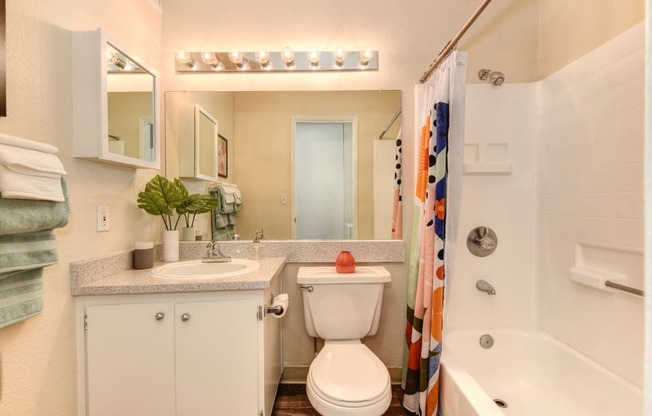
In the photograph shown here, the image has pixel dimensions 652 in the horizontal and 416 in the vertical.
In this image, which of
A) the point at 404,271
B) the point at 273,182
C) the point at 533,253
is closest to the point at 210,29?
the point at 273,182

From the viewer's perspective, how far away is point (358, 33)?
1864mm

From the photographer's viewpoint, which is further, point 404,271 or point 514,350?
point 404,271

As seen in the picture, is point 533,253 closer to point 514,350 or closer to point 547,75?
point 514,350

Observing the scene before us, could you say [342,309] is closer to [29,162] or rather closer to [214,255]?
[214,255]

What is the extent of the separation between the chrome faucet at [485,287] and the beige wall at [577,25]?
1.26m

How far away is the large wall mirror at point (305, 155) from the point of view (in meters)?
1.87

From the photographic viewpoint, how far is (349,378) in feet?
4.29

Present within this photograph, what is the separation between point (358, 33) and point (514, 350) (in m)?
2.08

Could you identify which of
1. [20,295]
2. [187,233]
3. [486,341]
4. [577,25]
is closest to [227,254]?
[187,233]

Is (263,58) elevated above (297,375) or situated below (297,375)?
above

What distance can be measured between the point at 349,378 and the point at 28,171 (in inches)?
53.4

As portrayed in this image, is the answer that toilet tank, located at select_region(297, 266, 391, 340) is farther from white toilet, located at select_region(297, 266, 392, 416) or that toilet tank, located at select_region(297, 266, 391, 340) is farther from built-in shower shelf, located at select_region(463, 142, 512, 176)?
built-in shower shelf, located at select_region(463, 142, 512, 176)

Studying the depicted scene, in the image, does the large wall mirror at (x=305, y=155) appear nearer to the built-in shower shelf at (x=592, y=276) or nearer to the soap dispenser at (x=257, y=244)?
the soap dispenser at (x=257, y=244)

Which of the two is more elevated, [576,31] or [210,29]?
[210,29]
